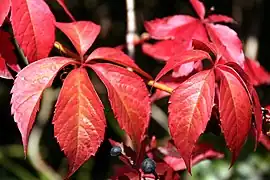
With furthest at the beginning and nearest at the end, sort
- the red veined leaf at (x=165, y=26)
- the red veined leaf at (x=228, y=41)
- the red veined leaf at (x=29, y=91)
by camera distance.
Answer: the red veined leaf at (x=165, y=26), the red veined leaf at (x=228, y=41), the red veined leaf at (x=29, y=91)

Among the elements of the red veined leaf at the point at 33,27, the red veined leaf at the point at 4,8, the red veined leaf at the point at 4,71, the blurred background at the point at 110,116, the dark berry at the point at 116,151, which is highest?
the red veined leaf at the point at 4,8

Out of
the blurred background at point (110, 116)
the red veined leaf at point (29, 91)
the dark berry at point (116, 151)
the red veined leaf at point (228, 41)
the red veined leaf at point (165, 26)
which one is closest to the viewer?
the red veined leaf at point (29, 91)

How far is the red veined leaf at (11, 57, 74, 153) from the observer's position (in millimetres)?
858

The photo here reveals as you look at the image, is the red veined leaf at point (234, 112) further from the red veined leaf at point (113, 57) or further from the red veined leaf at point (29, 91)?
the red veined leaf at point (29, 91)

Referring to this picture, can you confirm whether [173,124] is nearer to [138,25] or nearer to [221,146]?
[221,146]

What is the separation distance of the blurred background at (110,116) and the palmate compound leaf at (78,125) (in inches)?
62.7

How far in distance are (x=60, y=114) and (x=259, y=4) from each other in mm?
2268

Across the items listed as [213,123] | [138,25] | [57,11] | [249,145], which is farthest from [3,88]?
[213,123]

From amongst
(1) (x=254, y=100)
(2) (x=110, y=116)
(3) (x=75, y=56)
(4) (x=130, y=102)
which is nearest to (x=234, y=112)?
(1) (x=254, y=100)

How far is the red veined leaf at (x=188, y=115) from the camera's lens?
87 cm

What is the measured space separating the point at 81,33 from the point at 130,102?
21 centimetres

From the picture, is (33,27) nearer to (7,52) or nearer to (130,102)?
(7,52)

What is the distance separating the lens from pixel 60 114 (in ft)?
2.87

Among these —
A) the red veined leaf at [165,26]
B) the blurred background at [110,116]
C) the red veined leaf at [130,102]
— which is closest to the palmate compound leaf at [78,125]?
the red veined leaf at [130,102]
